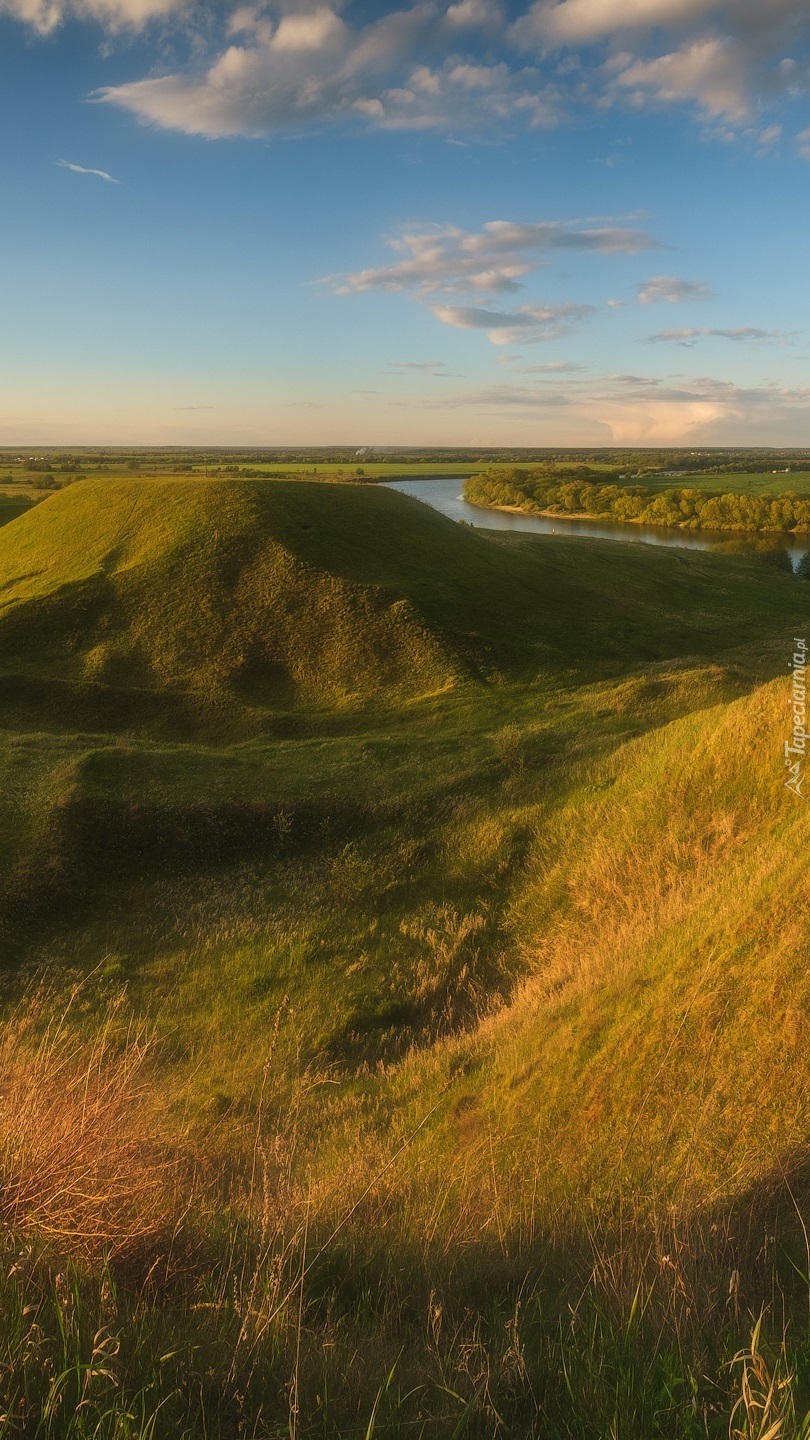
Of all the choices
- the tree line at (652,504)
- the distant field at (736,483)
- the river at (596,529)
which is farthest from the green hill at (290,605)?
the distant field at (736,483)

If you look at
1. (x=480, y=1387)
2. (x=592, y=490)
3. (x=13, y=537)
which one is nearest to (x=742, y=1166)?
(x=480, y=1387)

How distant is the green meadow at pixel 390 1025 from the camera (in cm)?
343

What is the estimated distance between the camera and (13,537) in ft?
173

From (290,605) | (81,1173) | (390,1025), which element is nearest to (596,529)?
(290,605)

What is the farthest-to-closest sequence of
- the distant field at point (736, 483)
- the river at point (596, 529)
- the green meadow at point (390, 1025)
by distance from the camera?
the distant field at point (736, 483), the river at point (596, 529), the green meadow at point (390, 1025)

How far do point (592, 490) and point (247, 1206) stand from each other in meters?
143

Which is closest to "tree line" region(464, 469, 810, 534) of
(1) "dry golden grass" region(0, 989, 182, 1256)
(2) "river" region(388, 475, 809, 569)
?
(2) "river" region(388, 475, 809, 569)

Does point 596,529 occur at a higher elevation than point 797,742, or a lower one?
higher

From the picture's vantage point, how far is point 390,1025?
13641mm

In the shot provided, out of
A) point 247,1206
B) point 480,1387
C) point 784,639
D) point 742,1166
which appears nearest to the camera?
point 480,1387

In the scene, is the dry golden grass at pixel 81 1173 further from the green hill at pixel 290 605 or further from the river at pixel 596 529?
the river at pixel 596 529

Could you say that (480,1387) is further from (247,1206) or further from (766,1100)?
(766,1100)

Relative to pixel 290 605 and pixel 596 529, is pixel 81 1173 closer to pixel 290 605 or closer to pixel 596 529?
pixel 290 605

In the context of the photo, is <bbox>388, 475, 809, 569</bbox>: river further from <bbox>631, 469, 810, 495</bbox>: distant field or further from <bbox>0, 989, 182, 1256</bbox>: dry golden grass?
<bbox>0, 989, 182, 1256</bbox>: dry golden grass
